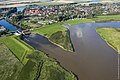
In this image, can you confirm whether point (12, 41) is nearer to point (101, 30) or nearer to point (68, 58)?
point (68, 58)

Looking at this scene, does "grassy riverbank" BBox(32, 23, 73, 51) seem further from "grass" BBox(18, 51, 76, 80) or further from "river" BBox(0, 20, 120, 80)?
"grass" BBox(18, 51, 76, 80)

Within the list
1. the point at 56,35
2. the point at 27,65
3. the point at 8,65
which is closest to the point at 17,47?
the point at 8,65

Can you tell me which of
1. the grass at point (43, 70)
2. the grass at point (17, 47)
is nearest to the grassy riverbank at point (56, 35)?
the grass at point (17, 47)

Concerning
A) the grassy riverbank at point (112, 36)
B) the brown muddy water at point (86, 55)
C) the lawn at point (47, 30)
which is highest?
the lawn at point (47, 30)

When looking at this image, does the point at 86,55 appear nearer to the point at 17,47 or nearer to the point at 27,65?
the point at 27,65

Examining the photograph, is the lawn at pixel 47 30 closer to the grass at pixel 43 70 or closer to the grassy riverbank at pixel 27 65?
the grassy riverbank at pixel 27 65

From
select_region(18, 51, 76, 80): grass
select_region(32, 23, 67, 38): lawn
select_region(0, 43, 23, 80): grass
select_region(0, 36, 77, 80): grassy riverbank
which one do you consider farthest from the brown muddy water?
select_region(0, 43, 23, 80): grass
